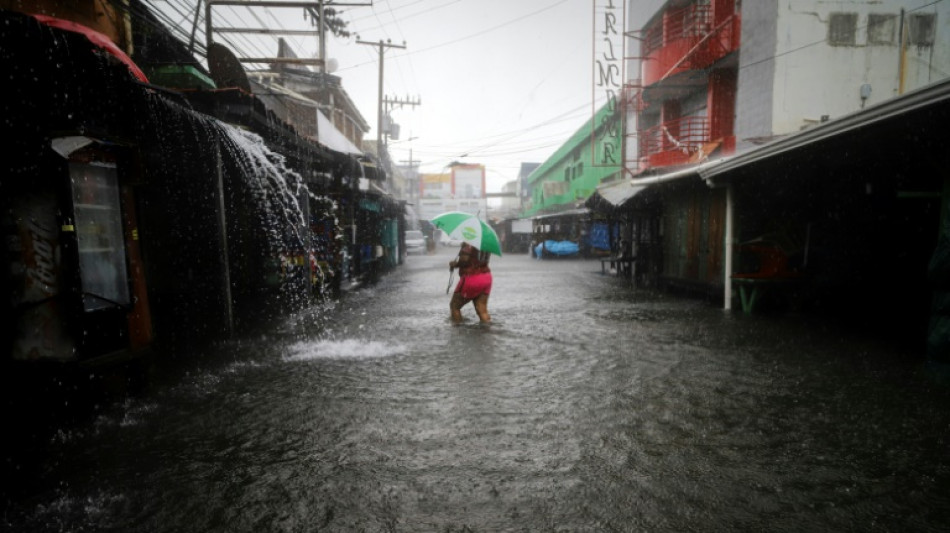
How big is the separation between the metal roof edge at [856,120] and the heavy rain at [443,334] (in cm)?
4

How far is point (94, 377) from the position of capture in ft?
17.2

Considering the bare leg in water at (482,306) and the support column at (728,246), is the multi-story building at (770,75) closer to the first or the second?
the support column at (728,246)

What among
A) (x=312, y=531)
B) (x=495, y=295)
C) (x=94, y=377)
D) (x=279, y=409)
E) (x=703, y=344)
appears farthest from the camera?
(x=495, y=295)

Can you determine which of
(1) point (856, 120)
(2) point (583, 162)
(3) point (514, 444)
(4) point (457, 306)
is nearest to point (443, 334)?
(4) point (457, 306)

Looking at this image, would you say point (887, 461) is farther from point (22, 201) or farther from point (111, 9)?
point (111, 9)

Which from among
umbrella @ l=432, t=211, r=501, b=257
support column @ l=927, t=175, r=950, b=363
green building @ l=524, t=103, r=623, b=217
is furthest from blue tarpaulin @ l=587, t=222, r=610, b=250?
support column @ l=927, t=175, r=950, b=363

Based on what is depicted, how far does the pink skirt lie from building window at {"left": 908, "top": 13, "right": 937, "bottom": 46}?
14862 millimetres

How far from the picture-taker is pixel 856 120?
536cm

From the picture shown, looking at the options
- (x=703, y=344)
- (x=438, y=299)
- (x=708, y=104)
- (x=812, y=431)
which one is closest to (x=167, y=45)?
(x=438, y=299)

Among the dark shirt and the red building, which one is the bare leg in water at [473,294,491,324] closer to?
the dark shirt

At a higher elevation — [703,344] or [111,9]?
[111,9]

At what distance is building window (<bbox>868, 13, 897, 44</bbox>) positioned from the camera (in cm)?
1385

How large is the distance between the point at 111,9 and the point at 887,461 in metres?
11.9

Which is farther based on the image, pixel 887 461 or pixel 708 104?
pixel 708 104
